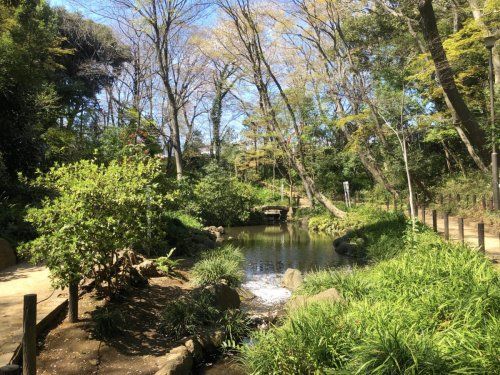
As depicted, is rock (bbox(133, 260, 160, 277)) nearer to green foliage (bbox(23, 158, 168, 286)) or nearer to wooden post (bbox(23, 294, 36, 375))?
green foliage (bbox(23, 158, 168, 286))

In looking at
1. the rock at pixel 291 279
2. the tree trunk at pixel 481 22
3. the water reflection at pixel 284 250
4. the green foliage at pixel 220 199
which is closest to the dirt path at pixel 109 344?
the rock at pixel 291 279

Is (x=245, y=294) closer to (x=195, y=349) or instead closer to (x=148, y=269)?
(x=148, y=269)

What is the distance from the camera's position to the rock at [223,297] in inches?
274

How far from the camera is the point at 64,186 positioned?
586 centimetres

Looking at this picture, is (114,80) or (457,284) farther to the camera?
(114,80)

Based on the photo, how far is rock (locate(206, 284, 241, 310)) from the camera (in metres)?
6.95

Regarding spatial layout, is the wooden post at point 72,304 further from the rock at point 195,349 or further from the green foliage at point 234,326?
the green foliage at point 234,326

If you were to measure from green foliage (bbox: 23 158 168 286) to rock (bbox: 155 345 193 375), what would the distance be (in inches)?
58.5

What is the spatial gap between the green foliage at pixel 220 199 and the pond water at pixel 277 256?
58.6 inches

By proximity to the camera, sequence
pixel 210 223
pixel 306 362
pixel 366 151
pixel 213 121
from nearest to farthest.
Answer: pixel 306 362 < pixel 366 151 < pixel 210 223 < pixel 213 121

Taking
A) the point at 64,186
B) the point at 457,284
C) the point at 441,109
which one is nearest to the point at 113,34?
the point at 441,109

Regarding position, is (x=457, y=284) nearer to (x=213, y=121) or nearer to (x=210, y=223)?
(x=210, y=223)

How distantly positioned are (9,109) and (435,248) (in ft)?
38.5

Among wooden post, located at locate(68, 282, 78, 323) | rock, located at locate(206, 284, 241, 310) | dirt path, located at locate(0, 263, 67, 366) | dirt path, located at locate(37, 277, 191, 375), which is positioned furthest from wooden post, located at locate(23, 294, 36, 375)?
rock, located at locate(206, 284, 241, 310)
